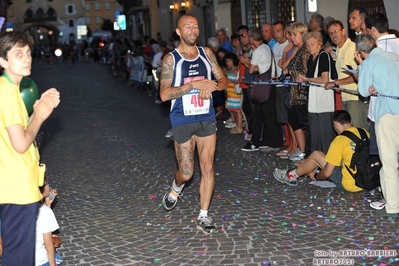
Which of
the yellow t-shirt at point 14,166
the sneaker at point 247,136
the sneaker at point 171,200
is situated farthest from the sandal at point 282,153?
the yellow t-shirt at point 14,166

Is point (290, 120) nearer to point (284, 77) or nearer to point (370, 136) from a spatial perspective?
point (284, 77)

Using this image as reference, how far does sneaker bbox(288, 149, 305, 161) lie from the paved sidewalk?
0.13 m

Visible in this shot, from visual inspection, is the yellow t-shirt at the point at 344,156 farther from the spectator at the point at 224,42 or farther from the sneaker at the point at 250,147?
the spectator at the point at 224,42

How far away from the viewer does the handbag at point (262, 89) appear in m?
11.1

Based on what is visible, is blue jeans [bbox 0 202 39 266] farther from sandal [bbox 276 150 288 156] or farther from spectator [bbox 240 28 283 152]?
spectator [bbox 240 28 283 152]

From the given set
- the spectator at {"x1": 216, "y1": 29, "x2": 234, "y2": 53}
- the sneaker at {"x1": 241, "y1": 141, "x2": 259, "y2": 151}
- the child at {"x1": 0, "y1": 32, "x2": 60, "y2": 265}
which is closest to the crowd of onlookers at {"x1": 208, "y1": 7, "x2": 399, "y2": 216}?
the sneaker at {"x1": 241, "y1": 141, "x2": 259, "y2": 151}

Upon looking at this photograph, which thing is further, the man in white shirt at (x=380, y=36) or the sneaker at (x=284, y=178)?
the sneaker at (x=284, y=178)

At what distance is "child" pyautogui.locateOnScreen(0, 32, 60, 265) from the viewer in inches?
174

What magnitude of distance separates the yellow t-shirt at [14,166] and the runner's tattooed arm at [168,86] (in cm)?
239

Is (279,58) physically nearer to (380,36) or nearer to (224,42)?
(380,36)

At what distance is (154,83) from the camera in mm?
21703

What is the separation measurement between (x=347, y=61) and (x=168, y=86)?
314cm

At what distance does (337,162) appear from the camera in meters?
8.16

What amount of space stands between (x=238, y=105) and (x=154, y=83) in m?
8.60
